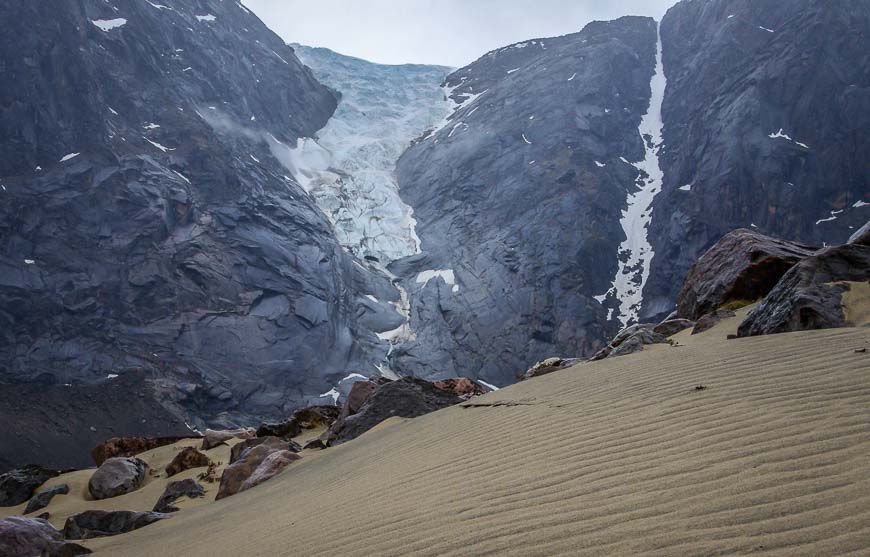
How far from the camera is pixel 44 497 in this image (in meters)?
11.4

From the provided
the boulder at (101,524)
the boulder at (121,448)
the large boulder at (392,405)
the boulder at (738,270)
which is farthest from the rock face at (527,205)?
the boulder at (101,524)

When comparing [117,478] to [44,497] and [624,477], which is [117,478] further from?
[624,477]

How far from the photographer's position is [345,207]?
74.3 metres

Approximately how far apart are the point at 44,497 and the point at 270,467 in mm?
4644

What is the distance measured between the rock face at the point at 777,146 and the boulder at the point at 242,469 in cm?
5128

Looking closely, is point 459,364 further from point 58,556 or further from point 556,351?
point 58,556

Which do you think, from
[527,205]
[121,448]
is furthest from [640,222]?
[121,448]

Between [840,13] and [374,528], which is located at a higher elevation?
[840,13]

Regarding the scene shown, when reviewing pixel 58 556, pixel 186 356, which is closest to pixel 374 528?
pixel 58 556

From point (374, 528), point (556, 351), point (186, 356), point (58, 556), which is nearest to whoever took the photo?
Result: point (374, 528)

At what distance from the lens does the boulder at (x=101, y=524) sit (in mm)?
8281

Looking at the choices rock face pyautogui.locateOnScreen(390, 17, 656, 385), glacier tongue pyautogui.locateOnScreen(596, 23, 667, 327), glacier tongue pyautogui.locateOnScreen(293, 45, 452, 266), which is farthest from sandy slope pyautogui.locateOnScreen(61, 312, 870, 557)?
glacier tongue pyautogui.locateOnScreen(293, 45, 452, 266)

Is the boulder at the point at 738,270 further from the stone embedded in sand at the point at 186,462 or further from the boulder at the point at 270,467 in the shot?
the stone embedded in sand at the point at 186,462

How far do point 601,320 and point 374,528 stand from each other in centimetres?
5585
